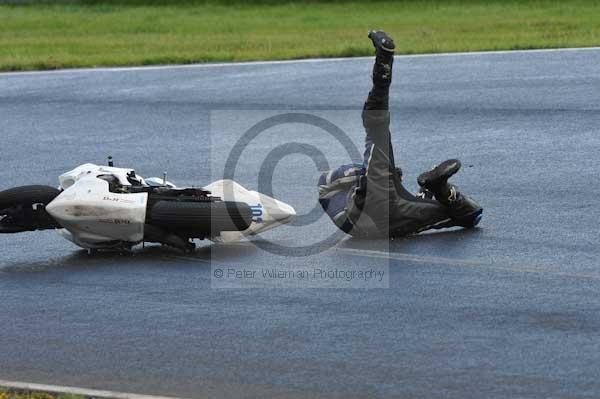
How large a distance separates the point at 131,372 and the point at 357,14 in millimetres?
24972

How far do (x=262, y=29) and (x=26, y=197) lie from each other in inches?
775

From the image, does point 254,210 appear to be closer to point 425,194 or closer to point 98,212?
point 98,212

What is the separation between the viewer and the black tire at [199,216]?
863cm

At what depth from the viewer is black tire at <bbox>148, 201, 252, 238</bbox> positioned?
8633 millimetres

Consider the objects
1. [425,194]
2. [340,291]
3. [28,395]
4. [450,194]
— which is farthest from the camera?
[425,194]

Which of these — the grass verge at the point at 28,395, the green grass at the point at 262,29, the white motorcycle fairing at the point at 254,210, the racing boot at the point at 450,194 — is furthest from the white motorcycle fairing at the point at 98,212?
the green grass at the point at 262,29

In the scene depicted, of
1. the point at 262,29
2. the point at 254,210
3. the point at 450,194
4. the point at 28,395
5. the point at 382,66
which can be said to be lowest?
the point at 28,395

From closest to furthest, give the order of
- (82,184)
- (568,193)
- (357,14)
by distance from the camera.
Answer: (82,184)
(568,193)
(357,14)

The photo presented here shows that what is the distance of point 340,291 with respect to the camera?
7879 millimetres

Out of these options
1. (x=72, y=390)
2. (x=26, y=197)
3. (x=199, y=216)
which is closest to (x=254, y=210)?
(x=199, y=216)

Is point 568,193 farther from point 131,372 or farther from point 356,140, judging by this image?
point 131,372

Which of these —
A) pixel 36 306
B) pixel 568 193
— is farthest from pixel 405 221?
pixel 36 306

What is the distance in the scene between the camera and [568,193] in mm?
10398

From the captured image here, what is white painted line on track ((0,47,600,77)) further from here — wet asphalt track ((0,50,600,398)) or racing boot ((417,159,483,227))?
racing boot ((417,159,483,227))
